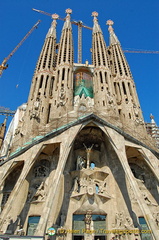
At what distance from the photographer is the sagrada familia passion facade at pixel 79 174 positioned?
1412 centimetres

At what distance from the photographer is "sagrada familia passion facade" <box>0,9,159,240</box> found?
14125 mm

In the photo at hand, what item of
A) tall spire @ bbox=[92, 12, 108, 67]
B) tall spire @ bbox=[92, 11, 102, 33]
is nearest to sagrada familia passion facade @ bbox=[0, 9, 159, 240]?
tall spire @ bbox=[92, 12, 108, 67]

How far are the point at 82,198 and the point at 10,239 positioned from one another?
10756 mm

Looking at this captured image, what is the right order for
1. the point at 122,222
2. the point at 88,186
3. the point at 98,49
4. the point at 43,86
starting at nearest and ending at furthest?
1. the point at 122,222
2. the point at 88,186
3. the point at 43,86
4. the point at 98,49

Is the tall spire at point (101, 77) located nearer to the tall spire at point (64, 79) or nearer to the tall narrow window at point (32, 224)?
the tall spire at point (64, 79)

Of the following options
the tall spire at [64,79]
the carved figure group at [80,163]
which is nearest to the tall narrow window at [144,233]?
the carved figure group at [80,163]

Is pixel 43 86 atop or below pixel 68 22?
below

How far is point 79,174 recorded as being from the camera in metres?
17.4

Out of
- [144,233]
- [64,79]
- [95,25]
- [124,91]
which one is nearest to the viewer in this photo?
[144,233]

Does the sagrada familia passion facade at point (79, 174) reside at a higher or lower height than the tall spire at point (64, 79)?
lower

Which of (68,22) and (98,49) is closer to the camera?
(98,49)

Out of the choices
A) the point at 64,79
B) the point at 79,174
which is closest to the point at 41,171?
the point at 79,174

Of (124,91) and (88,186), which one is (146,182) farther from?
(124,91)

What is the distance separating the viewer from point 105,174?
17766 mm
